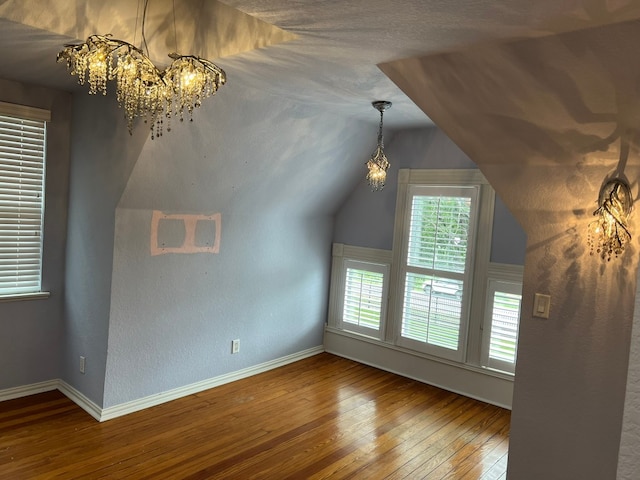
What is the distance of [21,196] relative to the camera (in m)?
3.53

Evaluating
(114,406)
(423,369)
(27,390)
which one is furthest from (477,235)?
Result: (27,390)

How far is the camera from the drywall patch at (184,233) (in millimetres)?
3662

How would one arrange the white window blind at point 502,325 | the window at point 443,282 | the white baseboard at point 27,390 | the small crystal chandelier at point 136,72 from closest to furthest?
the small crystal chandelier at point 136,72
the white baseboard at point 27,390
the white window blind at point 502,325
the window at point 443,282

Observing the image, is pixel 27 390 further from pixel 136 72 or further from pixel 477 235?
pixel 477 235

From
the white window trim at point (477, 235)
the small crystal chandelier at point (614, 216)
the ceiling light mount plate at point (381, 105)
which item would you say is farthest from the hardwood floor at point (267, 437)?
the ceiling light mount plate at point (381, 105)

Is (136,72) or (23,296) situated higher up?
(136,72)

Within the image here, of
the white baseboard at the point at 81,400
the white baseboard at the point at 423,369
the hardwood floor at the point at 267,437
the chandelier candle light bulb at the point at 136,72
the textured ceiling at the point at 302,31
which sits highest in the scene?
the textured ceiling at the point at 302,31

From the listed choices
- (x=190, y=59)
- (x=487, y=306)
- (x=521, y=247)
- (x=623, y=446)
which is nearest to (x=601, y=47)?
(x=623, y=446)

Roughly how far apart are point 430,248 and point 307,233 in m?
1.26

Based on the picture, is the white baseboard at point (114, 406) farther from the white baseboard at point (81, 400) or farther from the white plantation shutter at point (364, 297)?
the white plantation shutter at point (364, 297)

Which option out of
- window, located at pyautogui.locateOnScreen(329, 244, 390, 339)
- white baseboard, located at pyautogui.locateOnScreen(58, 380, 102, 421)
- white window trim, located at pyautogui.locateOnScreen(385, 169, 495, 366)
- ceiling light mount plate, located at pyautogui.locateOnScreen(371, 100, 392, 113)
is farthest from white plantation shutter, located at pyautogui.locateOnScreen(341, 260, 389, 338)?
white baseboard, located at pyautogui.locateOnScreen(58, 380, 102, 421)

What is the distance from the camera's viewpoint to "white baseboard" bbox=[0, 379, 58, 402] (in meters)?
3.59

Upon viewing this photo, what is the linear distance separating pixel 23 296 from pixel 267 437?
207 cm

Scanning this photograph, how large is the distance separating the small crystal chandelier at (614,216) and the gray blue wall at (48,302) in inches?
142
